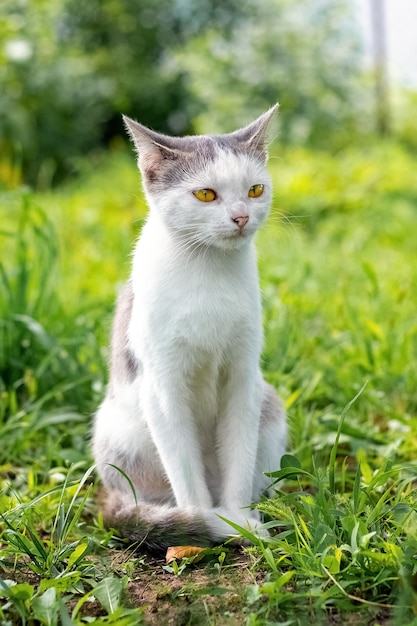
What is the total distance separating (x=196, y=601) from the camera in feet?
Answer: 6.20

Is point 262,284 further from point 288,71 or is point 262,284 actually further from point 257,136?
point 288,71

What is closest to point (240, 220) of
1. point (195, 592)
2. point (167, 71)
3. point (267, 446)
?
point (267, 446)

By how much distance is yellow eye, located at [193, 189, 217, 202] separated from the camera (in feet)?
7.10

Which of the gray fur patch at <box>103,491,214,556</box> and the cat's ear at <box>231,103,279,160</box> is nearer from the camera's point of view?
the gray fur patch at <box>103,491,214,556</box>

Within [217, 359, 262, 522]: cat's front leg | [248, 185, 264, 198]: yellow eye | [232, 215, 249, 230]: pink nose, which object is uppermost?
[248, 185, 264, 198]: yellow eye

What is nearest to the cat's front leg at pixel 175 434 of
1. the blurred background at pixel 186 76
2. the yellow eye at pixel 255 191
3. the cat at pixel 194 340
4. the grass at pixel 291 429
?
the cat at pixel 194 340

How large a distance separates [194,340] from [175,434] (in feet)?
0.98

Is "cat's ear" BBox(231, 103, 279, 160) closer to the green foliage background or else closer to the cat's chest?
the green foliage background

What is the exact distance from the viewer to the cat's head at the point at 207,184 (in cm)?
215

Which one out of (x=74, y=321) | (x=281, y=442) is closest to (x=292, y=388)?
(x=281, y=442)

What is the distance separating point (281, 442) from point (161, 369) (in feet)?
1.91

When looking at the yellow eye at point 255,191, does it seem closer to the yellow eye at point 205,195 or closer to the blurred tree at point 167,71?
the yellow eye at point 205,195

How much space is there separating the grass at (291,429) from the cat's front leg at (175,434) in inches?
8.8

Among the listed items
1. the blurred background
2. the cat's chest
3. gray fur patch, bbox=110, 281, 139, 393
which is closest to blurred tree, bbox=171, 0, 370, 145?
the blurred background
